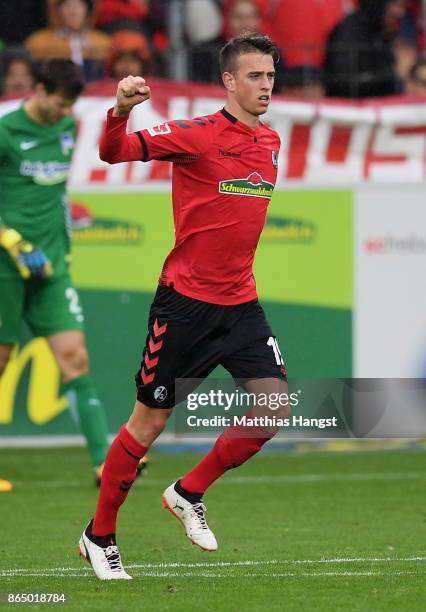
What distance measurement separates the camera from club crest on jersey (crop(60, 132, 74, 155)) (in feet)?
32.4

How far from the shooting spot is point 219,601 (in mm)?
5820

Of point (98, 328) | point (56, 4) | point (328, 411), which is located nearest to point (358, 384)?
point (328, 411)

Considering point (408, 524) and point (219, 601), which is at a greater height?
point (219, 601)

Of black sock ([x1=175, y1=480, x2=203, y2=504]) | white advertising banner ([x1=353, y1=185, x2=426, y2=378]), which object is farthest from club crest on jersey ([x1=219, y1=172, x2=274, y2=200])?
white advertising banner ([x1=353, y1=185, x2=426, y2=378])

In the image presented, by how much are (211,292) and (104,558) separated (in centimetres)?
128

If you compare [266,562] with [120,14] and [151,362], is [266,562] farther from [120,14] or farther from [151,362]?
[120,14]

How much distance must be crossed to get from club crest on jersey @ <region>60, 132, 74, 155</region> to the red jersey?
3401 millimetres

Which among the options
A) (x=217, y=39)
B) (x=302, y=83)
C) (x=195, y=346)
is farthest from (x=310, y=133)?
(x=195, y=346)

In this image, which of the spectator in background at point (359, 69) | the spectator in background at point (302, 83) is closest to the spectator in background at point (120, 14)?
the spectator in background at point (302, 83)

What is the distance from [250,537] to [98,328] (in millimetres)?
4309

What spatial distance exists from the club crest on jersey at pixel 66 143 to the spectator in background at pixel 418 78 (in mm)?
3825

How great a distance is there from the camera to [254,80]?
6.50 metres

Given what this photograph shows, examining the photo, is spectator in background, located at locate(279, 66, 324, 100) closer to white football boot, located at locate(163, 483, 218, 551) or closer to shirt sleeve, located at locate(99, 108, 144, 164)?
white football boot, located at locate(163, 483, 218, 551)

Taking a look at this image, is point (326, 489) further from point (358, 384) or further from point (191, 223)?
point (191, 223)
